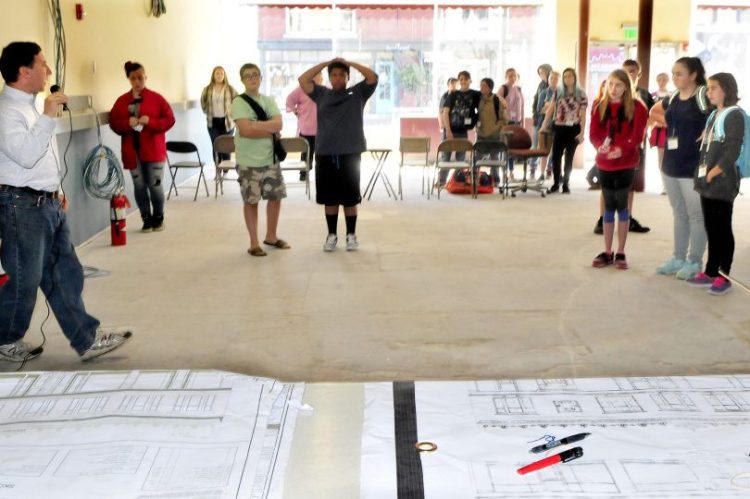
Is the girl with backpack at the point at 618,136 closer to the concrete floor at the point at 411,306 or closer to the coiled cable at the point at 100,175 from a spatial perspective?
the concrete floor at the point at 411,306

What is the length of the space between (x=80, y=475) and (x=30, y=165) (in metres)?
2.00

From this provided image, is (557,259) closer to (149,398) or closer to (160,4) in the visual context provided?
(149,398)

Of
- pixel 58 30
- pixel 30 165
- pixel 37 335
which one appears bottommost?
pixel 37 335

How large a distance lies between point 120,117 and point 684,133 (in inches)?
180

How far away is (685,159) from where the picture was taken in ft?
17.6

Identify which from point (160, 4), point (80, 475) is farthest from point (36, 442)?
point (160, 4)

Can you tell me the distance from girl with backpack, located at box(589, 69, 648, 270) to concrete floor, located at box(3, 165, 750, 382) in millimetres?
551

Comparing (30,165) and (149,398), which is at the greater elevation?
(30,165)

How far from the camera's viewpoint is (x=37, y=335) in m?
4.46

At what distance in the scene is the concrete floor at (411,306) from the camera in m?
4.00

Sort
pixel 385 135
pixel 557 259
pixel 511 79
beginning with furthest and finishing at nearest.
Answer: pixel 385 135 → pixel 511 79 → pixel 557 259

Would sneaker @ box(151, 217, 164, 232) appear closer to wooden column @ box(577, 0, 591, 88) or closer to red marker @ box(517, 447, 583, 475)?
red marker @ box(517, 447, 583, 475)

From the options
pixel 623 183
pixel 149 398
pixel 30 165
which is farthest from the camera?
pixel 623 183

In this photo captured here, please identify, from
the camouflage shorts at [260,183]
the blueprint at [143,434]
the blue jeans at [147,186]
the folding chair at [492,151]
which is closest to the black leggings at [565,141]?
the folding chair at [492,151]
